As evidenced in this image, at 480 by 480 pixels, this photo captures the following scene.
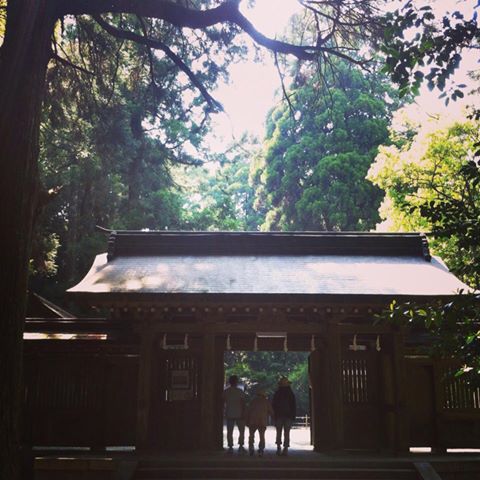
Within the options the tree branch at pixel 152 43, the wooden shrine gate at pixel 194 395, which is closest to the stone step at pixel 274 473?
the wooden shrine gate at pixel 194 395

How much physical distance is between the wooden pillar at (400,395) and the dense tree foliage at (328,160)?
1410 cm

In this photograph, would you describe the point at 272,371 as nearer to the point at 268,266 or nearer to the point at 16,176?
the point at 268,266

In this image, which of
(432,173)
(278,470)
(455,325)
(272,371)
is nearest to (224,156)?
(272,371)

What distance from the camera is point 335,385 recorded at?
977 centimetres

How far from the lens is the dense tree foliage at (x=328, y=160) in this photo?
24188 mm

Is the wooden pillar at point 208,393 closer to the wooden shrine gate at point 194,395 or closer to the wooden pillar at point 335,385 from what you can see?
the wooden shrine gate at point 194,395

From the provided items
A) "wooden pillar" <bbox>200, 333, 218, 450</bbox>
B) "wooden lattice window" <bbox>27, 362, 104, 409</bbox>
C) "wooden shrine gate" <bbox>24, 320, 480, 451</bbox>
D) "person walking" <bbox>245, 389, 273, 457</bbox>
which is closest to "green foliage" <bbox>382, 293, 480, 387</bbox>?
"wooden shrine gate" <bbox>24, 320, 480, 451</bbox>

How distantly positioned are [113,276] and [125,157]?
11474 mm

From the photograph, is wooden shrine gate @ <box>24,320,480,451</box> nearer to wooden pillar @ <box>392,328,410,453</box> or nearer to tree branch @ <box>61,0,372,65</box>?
wooden pillar @ <box>392,328,410,453</box>

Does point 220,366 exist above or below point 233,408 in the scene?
above

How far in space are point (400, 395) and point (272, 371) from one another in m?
15.8

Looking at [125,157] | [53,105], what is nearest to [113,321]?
[53,105]

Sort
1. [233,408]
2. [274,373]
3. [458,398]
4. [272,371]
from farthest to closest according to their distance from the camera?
1. [272,371]
2. [274,373]
3. [233,408]
4. [458,398]

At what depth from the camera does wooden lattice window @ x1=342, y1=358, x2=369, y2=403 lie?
10117mm
